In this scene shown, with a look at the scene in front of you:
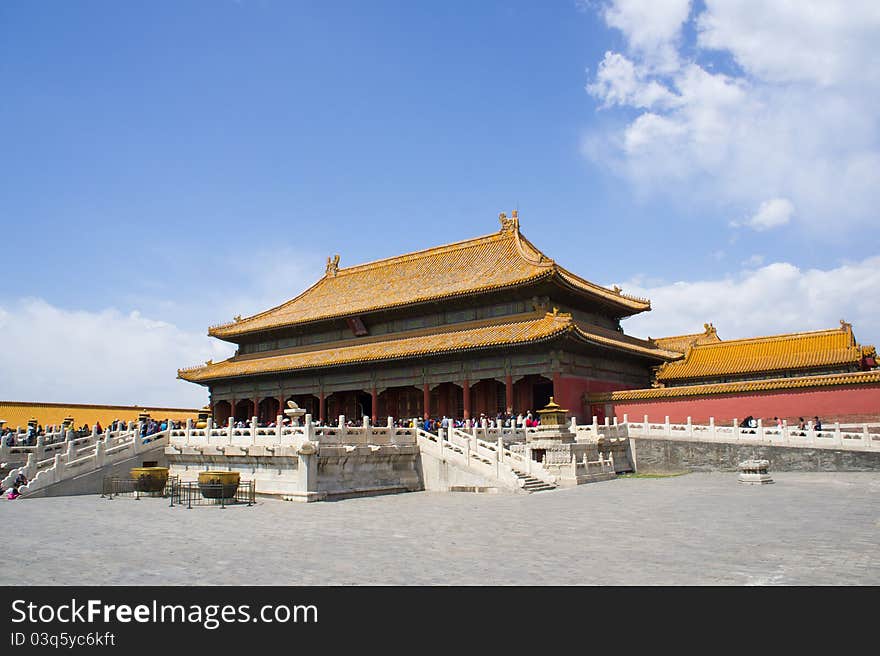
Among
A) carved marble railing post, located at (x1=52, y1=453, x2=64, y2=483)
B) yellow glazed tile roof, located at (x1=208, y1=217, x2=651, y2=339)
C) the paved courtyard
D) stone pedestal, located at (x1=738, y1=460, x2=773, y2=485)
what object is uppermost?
yellow glazed tile roof, located at (x1=208, y1=217, x2=651, y2=339)

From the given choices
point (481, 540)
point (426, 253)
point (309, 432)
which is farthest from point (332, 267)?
point (481, 540)

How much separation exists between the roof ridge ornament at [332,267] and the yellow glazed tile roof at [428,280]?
68mm

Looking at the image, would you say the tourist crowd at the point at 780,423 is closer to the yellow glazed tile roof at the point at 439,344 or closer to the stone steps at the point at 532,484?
the yellow glazed tile roof at the point at 439,344

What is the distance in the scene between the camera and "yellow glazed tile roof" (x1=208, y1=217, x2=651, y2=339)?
36125 millimetres

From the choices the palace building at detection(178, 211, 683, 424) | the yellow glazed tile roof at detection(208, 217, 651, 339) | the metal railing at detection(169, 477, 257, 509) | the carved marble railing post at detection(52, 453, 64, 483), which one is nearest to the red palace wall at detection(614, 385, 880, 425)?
the palace building at detection(178, 211, 683, 424)

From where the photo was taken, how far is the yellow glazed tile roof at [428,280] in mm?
36125

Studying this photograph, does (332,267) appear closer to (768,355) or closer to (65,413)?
(65,413)

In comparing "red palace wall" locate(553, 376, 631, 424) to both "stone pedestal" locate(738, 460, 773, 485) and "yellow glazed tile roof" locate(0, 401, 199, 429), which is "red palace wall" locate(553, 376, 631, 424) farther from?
"yellow glazed tile roof" locate(0, 401, 199, 429)

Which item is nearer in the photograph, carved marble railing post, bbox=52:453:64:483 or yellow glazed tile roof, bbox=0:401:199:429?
carved marble railing post, bbox=52:453:64:483

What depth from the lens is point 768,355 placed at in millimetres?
38156

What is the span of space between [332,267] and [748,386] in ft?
93.0

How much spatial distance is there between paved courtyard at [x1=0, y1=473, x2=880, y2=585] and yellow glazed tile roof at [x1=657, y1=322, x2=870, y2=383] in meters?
16.5
